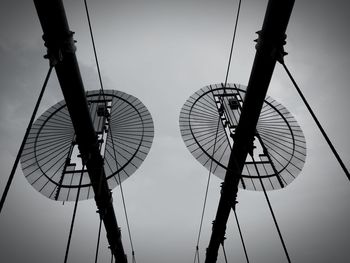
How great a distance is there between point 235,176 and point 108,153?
7041 mm

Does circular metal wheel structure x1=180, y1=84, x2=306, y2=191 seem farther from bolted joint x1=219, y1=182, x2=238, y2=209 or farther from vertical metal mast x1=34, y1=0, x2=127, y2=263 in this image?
vertical metal mast x1=34, y1=0, x2=127, y2=263

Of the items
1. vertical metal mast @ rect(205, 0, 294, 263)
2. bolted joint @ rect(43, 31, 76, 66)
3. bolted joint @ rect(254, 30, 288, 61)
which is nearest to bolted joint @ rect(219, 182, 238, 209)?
vertical metal mast @ rect(205, 0, 294, 263)

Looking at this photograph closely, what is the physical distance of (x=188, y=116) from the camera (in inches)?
529

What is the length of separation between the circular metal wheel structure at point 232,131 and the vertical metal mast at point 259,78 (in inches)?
44.8

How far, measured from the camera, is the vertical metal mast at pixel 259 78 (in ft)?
23.2

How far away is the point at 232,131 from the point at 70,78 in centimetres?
822

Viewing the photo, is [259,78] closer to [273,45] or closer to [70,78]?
[273,45]

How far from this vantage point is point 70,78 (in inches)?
307

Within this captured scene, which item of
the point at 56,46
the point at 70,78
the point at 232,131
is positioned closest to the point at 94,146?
the point at 70,78

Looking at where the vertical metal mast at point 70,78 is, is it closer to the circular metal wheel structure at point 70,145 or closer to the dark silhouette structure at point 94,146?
the dark silhouette structure at point 94,146

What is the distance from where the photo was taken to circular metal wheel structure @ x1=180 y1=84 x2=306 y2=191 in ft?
42.3

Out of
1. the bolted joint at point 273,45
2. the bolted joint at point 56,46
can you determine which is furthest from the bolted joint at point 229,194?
the bolted joint at point 56,46

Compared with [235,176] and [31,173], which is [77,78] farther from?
[235,176]

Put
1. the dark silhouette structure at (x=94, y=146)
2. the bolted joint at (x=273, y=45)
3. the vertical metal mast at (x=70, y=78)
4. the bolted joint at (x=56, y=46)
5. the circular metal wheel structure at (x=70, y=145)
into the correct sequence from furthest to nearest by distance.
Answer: the circular metal wheel structure at (x=70, y=145), the dark silhouette structure at (x=94, y=146), the bolted joint at (x=273, y=45), the bolted joint at (x=56, y=46), the vertical metal mast at (x=70, y=78)
